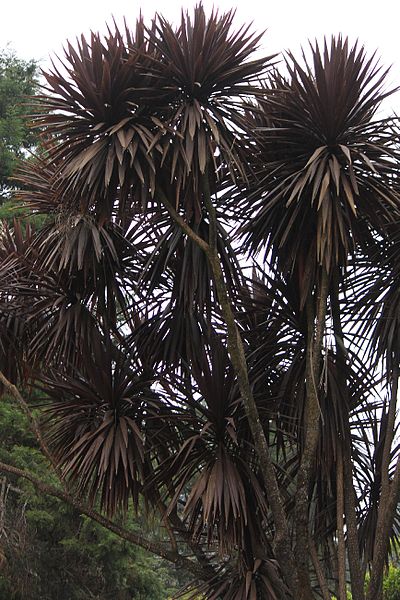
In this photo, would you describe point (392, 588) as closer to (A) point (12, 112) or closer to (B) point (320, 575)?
(B) point (320, 575)

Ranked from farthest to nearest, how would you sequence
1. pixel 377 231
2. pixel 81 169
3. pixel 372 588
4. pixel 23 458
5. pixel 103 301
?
pixel 23 458, pixel 103 301, pixel 377 231, pixel 372 588, pixel 81 169

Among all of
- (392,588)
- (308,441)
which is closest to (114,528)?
(308,441)

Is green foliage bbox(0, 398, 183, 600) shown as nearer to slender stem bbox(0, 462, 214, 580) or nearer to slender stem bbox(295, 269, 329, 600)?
slender stem bbox(0, 462, 214, 580)

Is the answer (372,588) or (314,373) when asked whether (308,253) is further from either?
(372,588)

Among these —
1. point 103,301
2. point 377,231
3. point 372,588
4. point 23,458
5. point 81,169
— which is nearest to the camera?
point 81,169

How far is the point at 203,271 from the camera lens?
218 inches

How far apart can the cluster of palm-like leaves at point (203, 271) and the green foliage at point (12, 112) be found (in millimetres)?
6588

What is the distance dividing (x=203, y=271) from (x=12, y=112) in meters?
9.24

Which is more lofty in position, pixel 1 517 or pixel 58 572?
pixel 1 517

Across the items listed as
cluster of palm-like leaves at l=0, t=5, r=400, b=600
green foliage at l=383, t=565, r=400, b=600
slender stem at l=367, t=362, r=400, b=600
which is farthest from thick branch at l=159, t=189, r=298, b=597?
green foliage at l=383, t=565, r=400, b=600

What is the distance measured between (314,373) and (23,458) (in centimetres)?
622

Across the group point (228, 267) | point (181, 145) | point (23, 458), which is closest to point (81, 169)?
point (181, 145)

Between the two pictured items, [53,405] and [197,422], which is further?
[53,405]

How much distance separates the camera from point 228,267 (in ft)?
18.7
